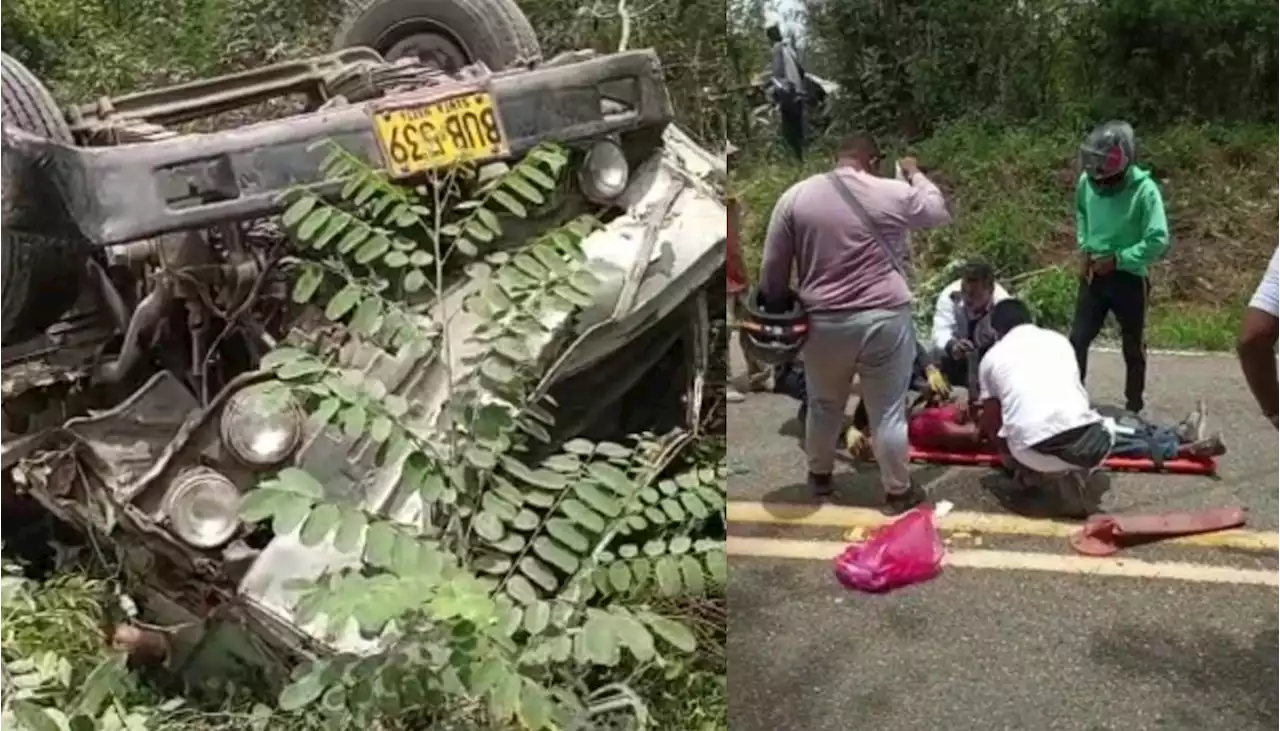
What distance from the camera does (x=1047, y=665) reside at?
1.05 metres

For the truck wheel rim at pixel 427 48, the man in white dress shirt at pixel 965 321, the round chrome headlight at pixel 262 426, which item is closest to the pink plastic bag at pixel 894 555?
the man in white dress shirt at pixel 965 321

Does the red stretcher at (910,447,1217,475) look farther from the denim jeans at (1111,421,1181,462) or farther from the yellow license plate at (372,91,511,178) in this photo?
the yellow license plate at (372,91,511,178)

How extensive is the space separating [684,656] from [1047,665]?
13.0 inches

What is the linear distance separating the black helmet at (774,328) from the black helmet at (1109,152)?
234 mm

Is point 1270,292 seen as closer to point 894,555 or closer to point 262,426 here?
point 894,555

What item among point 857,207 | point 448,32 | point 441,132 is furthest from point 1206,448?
point 448,32

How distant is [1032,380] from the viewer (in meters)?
1.04

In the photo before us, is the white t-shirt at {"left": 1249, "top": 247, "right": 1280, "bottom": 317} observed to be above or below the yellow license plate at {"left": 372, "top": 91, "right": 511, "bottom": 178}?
below

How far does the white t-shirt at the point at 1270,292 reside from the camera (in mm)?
1015

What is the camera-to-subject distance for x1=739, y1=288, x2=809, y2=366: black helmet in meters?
1.01

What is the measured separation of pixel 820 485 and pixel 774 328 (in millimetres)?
129

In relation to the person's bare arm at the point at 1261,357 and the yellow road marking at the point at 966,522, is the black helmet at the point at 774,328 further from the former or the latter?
the person's bare arm at the point at 1261,357

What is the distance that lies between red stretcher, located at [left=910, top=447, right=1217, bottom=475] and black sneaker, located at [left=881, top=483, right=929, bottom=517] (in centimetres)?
2

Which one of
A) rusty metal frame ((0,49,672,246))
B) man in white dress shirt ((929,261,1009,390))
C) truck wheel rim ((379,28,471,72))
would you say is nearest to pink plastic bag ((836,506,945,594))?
man in white dress shirt ((929,261,1009,390))
